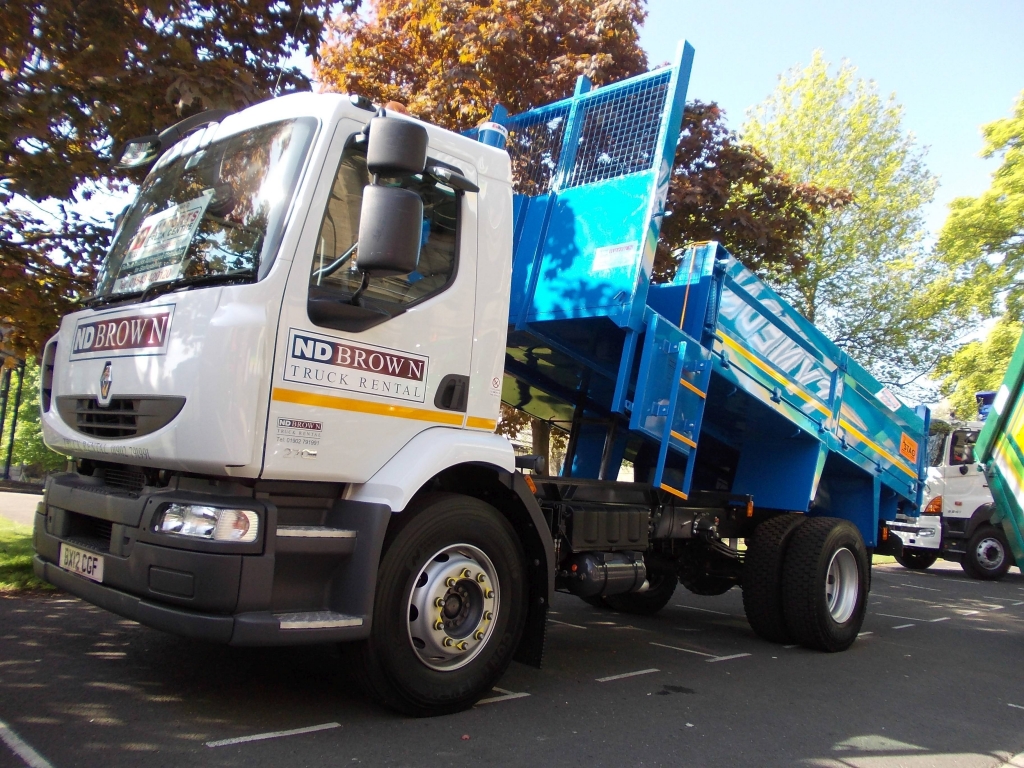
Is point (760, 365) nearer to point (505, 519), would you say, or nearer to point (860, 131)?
point (505, 519)

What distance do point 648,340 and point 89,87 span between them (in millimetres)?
4639

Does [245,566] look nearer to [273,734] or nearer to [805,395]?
[273,734]

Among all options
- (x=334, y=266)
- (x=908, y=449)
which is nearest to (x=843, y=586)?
(x=908, y=449)

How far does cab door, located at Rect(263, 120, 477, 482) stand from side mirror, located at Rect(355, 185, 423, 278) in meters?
0.28

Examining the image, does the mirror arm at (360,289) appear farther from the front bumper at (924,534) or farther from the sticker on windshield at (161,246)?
the front bumper at (924,534)

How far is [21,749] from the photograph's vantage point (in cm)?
320

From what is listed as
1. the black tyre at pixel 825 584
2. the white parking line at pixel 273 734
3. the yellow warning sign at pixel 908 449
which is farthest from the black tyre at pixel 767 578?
the white parking line at pixel 273 734

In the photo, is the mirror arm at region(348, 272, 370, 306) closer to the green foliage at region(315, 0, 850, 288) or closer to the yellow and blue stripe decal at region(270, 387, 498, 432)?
the yellow and blue stripe decal at region(270, 387, 498, 432)

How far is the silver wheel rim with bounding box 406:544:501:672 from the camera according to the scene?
152 inches

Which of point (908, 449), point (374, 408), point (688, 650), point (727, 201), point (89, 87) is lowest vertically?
point (688, 650)

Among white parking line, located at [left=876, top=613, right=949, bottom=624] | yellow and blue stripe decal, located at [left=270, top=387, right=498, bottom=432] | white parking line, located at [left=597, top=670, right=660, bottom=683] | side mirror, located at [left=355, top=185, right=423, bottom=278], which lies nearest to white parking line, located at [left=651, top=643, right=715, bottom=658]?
white parking line, located at [left=597, top=670, right=660, bottom=683]

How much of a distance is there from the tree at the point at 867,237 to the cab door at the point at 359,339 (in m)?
16.1

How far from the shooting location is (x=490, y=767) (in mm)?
3406

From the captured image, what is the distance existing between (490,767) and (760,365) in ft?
11.9
